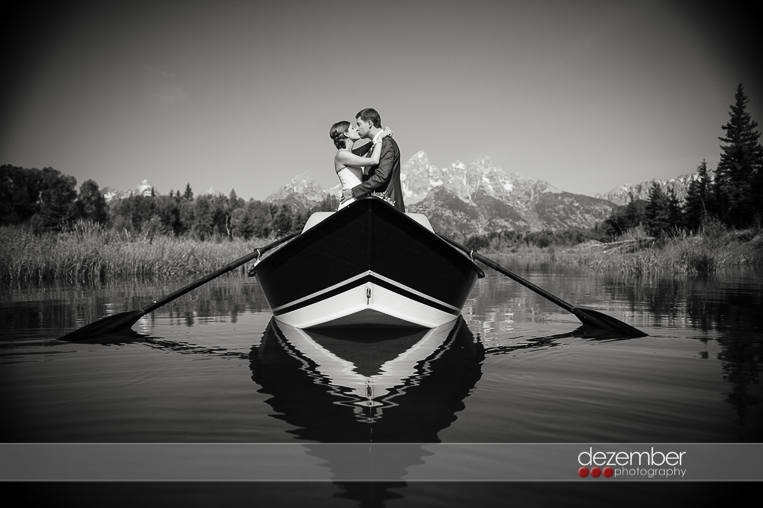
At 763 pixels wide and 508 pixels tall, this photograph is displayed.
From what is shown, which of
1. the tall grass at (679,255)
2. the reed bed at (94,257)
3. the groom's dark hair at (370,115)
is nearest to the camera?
the groom's dark hair at (370,115)

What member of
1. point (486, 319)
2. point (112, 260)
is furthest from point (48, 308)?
point (112, 260)

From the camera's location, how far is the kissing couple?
5945 mm

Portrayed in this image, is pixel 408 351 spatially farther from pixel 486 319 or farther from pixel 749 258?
pixel 749 258

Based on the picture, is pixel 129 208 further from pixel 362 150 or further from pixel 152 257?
pixel 362 150

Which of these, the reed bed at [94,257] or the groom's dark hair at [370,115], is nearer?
the groom's dark hair at [370,115]

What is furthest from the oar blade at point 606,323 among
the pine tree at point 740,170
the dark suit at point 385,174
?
the pine tree at point 740,170

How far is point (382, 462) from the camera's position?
2.07m

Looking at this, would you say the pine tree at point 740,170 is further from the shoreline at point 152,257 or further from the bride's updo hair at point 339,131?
the bride's updo hair at point 339,131

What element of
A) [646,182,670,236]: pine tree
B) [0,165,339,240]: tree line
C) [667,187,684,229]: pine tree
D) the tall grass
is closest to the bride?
the tall grass

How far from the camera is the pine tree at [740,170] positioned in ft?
123

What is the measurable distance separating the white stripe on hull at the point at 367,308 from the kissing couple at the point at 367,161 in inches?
45.0

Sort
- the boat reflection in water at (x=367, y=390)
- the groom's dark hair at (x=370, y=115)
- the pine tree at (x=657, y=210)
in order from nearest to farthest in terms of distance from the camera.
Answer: the boat reflection in water at (x=367, y=390)
the groom's dark hair at (x=370, y=115)
the pine tree at (x=657, y=210)

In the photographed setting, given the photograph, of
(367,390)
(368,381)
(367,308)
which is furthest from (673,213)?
(367,390)

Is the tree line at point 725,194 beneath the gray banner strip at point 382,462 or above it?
above
